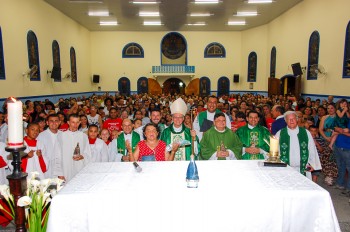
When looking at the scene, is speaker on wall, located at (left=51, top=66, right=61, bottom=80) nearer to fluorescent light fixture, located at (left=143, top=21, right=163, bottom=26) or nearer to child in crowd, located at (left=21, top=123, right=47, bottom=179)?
fluorescent light fixture, located at (left=143, top=21, right=163, bottom=26)

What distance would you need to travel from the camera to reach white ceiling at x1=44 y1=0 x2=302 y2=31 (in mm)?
14641

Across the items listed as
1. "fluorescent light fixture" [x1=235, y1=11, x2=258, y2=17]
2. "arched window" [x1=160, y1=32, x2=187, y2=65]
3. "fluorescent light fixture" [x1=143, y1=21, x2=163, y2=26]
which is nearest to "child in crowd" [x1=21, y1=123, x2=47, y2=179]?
"fluorescent light fixture" [x1=235, y1=11, x2=258, y2=17]

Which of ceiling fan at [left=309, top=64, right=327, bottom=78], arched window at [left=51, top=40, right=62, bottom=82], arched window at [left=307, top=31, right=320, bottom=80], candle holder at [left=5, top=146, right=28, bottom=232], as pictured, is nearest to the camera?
candle holder at [left=5, top=146, right=28, bottom=232]

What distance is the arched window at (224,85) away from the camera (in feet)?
75.9

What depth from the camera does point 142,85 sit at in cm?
2302

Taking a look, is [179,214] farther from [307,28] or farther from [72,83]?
[72,83]

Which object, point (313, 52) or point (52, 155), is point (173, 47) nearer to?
point (313, 52)

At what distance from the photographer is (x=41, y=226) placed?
231 cm

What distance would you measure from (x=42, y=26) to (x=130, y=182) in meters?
13.4

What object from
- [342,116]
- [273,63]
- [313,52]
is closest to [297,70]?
[313,52]

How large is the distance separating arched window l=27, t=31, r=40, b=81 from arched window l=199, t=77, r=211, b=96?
503 inches

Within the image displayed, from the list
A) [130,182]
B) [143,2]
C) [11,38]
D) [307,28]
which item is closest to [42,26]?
[11,38]

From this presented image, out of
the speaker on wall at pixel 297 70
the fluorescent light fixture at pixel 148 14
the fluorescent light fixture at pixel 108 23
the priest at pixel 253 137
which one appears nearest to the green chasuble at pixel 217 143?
the priest at pixel 253 137

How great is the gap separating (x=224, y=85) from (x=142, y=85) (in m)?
6.34
